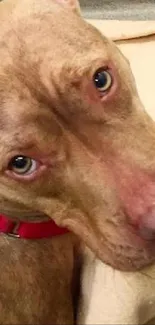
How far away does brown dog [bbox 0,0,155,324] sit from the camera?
5.38ft

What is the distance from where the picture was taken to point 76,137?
5.54 ft

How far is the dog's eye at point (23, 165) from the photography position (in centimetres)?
170

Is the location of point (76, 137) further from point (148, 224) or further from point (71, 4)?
point (71, 4)

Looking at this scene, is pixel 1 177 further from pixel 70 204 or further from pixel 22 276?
pixel 22 276

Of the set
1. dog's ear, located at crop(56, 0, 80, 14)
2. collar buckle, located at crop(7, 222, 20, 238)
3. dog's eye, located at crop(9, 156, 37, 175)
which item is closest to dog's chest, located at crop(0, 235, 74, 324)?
collar buckle, located at crop(7, 222, 20, 238)

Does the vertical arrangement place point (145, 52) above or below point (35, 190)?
above

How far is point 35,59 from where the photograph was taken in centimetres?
167

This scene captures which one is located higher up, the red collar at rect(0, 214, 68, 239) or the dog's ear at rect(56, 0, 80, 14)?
the dog's ear at rect(56, 0, 80, 14)

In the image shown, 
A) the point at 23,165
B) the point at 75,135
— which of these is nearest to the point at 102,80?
the point at 75,135

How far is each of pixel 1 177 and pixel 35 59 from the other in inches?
11.3

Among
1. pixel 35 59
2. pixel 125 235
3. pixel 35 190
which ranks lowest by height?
pixel 125 235

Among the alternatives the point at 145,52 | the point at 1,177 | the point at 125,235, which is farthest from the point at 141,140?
the point at 145,52

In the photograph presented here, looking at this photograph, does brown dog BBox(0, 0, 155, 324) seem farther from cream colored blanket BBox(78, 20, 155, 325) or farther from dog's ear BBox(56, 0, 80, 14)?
cream colored blanket BBox(78, 20, 155, 325)

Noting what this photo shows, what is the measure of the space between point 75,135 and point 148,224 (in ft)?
0.91
